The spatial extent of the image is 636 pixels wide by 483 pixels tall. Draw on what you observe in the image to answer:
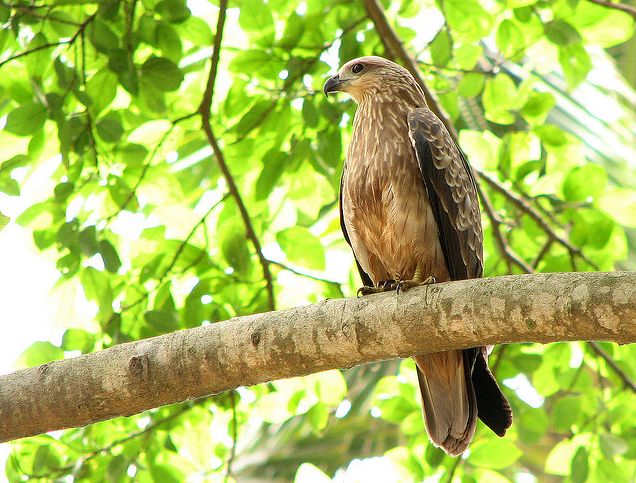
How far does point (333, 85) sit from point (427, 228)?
1006 millimetres

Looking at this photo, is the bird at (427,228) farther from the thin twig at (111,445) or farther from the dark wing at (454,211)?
the thin twig at (111,445)

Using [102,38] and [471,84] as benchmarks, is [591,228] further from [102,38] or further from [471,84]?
[102,38]

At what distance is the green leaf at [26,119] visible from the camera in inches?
136

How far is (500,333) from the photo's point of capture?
2.31 meters

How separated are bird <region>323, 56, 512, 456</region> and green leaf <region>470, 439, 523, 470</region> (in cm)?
46

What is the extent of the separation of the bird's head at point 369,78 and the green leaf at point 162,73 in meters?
0.83

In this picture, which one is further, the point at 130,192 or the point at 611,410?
the point at 611,410

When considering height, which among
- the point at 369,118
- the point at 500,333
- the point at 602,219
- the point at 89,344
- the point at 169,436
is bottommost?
the point at 169,436

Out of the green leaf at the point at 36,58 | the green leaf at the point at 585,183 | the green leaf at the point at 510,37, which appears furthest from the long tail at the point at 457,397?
the green leaf at the point at 36,58

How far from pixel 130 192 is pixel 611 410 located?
268 centimetres

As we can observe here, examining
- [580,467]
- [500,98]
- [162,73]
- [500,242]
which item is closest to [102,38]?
[162,73]

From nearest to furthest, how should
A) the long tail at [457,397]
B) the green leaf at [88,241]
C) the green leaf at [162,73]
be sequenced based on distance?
the long tail at [457,397] → the green leaf at [88,241] → the green leaf at [162,73]

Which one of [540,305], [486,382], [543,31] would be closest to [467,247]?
[486,382]

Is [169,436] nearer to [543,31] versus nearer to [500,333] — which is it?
[500,333]
